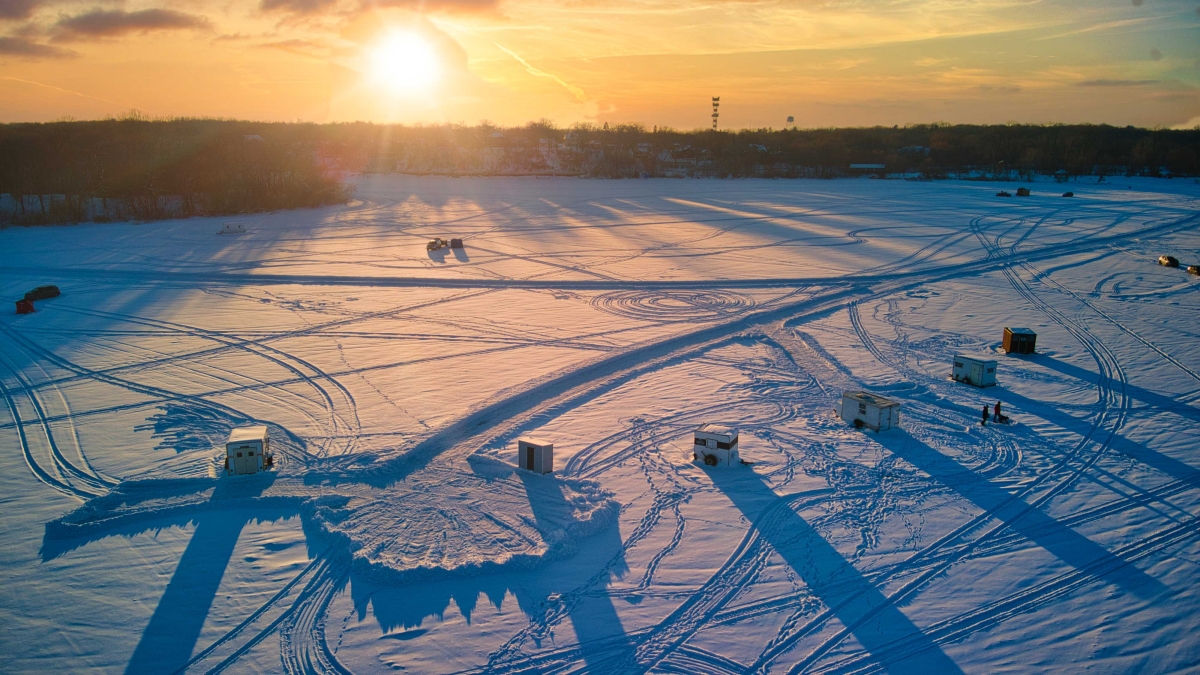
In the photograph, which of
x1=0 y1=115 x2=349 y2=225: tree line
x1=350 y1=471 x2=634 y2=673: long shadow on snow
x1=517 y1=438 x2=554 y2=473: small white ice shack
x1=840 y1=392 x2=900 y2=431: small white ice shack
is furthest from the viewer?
x1=0 y1=115 x2=349 y2=225: tree line

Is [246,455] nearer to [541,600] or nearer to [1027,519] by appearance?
[541,600]

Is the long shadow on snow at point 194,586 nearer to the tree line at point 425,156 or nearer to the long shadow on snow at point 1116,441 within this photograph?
the long shadow on snow at point 1116,441

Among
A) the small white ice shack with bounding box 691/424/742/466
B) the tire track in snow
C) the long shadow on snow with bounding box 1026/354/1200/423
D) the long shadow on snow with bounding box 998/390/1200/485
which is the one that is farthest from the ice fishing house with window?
the tire track in snow

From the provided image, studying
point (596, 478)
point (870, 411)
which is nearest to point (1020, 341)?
point (870, 411)

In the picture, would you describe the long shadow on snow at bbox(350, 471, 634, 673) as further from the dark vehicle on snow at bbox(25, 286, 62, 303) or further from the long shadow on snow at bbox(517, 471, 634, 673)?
the dark vehicle on snow at bbox(25, 286, 62, 303)

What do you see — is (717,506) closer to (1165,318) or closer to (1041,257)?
(1165,318)
